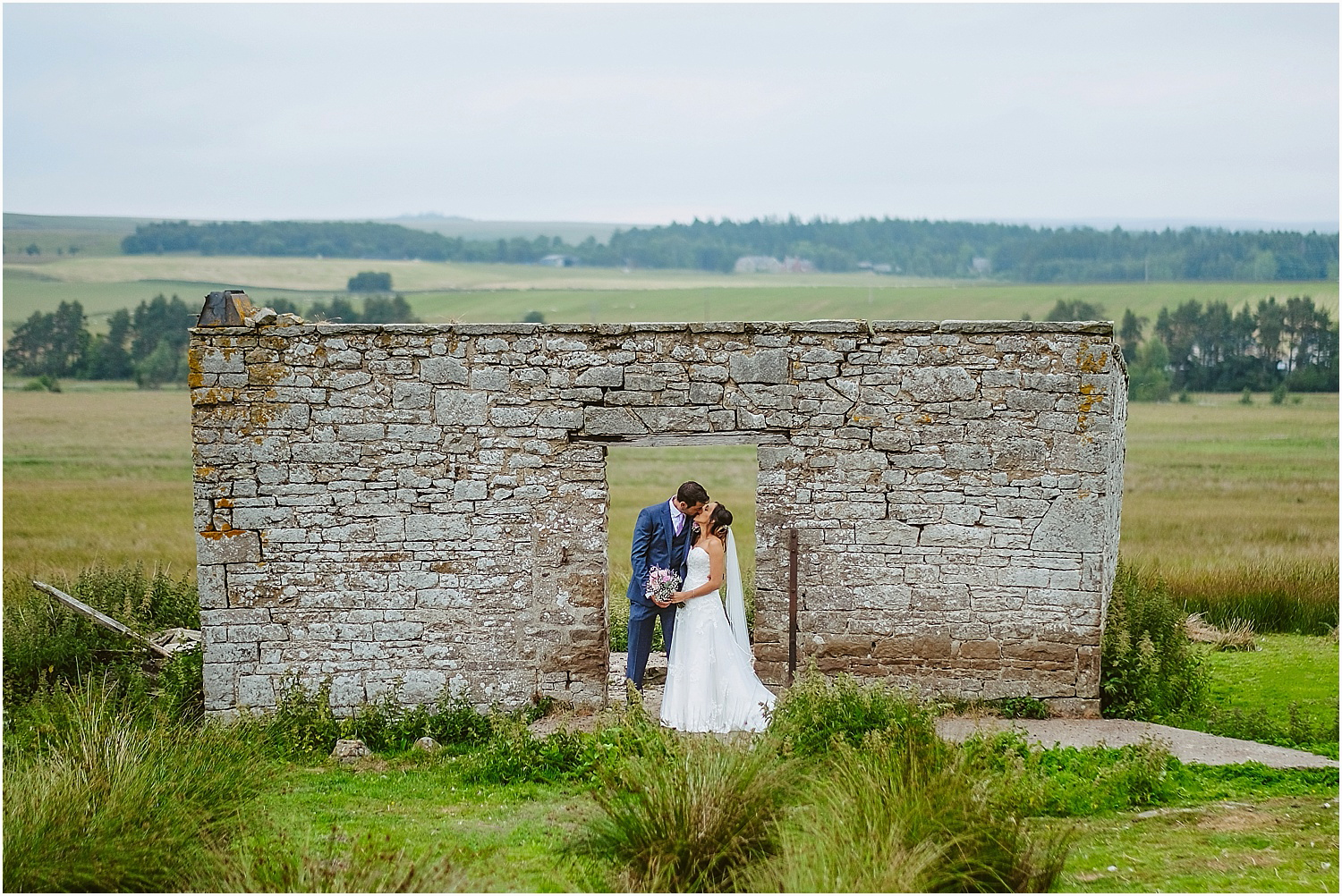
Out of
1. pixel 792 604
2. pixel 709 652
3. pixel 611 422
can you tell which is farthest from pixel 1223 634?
pixel 611 422

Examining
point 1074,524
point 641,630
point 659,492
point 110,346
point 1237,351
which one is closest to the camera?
point 1074,524

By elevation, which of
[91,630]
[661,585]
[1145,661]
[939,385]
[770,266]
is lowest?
[91,630]

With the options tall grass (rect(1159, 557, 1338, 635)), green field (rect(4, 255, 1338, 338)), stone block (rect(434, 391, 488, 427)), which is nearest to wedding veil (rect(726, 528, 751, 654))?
stone block (rect(434, 391, 488, 427))

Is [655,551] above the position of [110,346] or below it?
below

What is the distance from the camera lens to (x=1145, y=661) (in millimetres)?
9422

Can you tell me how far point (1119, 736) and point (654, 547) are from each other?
373 centimetres

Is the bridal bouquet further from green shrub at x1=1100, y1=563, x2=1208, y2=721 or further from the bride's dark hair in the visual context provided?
green shrub at x1=1100, y1=563, x2=1208, y2=721

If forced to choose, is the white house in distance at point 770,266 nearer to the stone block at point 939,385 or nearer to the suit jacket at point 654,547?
the stone block at point 939,385

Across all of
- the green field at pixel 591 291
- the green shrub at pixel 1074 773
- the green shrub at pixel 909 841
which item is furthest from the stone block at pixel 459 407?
the green field at pixel 591 291

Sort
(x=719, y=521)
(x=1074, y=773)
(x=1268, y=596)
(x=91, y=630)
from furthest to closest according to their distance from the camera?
1. (x=1268, y=596)
2. (x=91, y=630)
3. (x=719, y=521)
4. (x=1074, y=773)

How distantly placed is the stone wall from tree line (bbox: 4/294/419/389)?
36321 mm

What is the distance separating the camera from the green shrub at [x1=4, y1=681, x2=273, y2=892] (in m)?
5.64

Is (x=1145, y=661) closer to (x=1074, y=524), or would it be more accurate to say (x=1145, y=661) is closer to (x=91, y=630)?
(x=1074, y=524)

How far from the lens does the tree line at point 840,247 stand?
60.7 metres
